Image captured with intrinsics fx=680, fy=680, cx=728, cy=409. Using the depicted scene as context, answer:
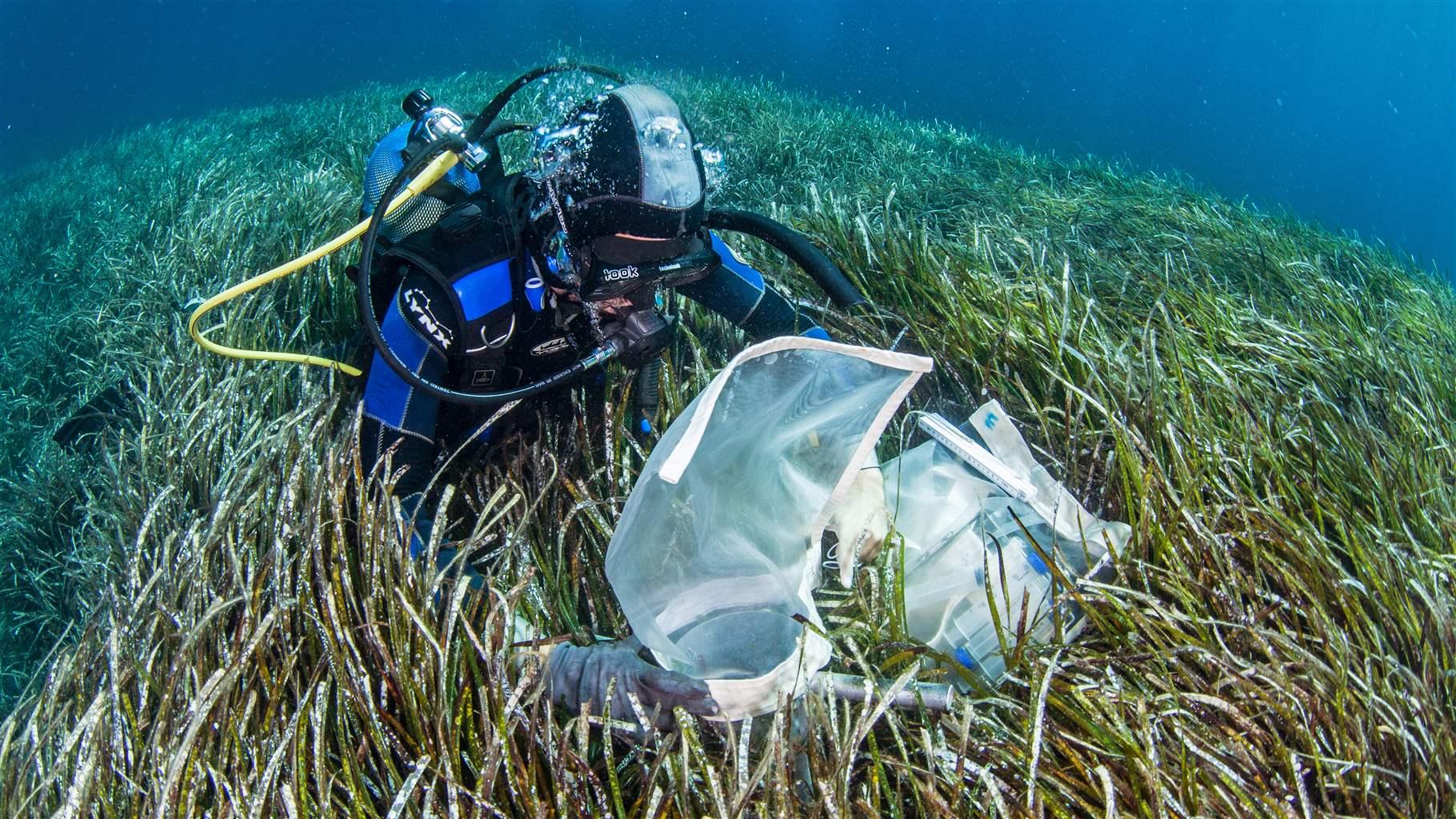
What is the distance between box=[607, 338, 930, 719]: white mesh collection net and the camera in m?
1.56

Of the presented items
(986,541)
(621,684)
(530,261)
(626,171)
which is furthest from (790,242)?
(621,684)

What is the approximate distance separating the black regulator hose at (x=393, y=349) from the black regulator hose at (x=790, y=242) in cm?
77

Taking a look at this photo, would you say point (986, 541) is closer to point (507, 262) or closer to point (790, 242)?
point (790, 242)

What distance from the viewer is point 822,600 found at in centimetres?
210

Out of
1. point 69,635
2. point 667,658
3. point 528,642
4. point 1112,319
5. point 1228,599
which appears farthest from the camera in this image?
point 1112,319

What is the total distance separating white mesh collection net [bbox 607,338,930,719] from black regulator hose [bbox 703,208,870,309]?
0.85 metres

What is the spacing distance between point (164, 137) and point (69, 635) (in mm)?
10877

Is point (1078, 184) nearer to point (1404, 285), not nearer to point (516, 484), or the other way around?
point (1404, 285)

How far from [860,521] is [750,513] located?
0.38 m

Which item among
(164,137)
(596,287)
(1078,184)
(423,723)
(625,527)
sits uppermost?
(164,137)

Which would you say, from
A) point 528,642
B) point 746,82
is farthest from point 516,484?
point 746,82

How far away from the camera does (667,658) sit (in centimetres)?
158

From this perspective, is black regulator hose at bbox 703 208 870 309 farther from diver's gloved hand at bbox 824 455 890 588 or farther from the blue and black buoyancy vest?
diver's gloved hand at bbox 824 455 890 588

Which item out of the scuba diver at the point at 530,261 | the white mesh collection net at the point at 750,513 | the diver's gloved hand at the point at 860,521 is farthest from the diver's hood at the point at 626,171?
the diver's gloved hand at the point at 860,521
